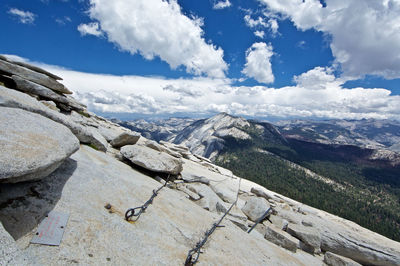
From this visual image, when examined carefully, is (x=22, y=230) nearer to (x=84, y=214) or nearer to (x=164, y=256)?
(x=84, y=214)

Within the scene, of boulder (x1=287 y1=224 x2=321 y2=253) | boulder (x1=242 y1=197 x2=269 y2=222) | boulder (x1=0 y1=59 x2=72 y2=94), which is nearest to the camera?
boulder (x1=287 y1=224 x2=321 y2=253)

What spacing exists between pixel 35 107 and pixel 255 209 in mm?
15757

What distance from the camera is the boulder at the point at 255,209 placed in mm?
14078

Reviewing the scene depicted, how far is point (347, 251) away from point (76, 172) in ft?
59.8

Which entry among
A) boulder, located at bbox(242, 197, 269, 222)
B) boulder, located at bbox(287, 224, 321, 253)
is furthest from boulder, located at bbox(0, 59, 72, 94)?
boulder, located at bbox(287, 224, 321, 253)

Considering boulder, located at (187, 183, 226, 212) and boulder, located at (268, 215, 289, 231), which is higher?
boulder, located at (187, 183, 226, 212)

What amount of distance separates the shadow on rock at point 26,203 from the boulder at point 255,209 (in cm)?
1294

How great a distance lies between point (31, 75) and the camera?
61.6ft

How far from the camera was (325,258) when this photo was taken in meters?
11.8

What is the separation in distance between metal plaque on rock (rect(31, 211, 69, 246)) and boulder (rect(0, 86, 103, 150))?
19.7 feet

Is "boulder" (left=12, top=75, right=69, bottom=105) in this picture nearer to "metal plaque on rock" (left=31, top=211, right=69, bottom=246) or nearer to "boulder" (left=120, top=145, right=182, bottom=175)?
"boulder" (left=120, top=145, right=182, bottom=175)

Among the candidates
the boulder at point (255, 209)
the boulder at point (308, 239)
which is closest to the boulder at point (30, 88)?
the boulder at point (255, 209)

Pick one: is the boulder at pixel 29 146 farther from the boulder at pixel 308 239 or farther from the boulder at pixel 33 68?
the boulder at pixel 33 68

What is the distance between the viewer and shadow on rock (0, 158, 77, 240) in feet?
14.7
